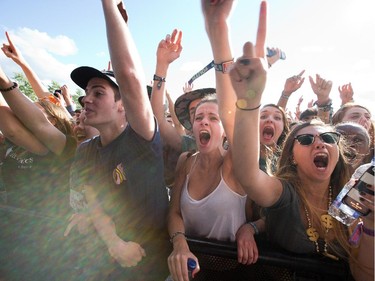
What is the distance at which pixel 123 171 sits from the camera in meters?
1.64

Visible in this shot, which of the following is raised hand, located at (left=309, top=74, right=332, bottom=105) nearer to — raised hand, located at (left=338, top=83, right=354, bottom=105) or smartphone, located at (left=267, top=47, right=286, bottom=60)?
raised hand, located at (left=338, top=83, right=354, bottom=105)

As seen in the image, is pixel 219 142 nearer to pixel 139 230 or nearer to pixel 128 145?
pixel 128 145

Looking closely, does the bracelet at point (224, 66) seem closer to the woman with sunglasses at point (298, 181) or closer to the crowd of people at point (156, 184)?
the crowd of people at point (156, 184)

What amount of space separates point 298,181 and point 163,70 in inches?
62.9

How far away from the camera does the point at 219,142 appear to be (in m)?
2.08

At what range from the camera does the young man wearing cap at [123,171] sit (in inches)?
55.1

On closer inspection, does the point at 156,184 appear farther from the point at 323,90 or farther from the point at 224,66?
the point at 323,90

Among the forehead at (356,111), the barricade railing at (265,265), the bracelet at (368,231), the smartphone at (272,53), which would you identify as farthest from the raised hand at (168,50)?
the forehead at (356,111)

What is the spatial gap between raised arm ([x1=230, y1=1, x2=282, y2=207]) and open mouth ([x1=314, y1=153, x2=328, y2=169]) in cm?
41

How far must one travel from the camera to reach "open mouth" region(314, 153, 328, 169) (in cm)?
171

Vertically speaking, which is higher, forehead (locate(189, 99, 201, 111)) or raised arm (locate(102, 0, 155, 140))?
raised arm (locate(102, 0, 155, 140))

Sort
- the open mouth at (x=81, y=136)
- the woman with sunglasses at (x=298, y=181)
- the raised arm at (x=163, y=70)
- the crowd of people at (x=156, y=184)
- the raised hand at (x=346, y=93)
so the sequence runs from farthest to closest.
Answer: the raised hand at (x=346, y=93), the open mouth at (x=81, y=136), the raised arm at (x=163, y=70), the crowd of people at (x=156, y=184), the woman with sunglasses at (x=298, y=181)

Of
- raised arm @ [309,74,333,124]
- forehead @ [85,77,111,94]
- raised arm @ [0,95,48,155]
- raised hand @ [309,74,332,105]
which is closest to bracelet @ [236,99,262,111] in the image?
forehead @ [85,77,111,94]

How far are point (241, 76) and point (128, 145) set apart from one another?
0.88m
